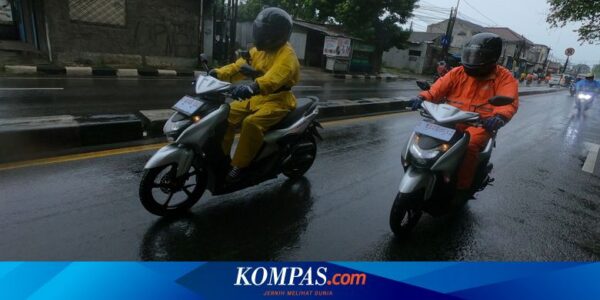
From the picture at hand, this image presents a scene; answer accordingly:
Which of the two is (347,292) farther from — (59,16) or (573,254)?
(59,16)

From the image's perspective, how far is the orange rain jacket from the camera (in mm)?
3750

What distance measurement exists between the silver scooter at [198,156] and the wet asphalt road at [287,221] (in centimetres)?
22

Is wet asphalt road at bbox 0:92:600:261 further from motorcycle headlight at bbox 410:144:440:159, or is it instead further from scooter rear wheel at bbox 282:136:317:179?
motorcycle headlight at bbox 410:144:440:159

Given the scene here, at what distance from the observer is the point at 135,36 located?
1534 cm

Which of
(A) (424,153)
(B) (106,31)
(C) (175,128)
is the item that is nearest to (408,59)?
(B) (106,31)

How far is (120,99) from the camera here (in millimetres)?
8414

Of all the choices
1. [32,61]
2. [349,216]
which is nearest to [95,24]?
[32,61]

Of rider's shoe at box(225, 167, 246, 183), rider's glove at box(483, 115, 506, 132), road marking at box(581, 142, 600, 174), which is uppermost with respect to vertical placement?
rider's glove at box(483, 115, 506, 132)

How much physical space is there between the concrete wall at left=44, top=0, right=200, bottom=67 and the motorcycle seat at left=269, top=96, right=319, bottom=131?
1297 centimetres

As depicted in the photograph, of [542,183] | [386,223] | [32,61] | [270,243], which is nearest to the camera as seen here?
[270,243]

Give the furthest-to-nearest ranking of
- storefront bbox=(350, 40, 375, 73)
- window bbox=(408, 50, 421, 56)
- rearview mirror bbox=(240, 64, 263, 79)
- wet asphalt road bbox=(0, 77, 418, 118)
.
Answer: window bbox=(408, 50, 421, 56), storefront bbox=(350, 40, 375, 73), wet asphalt road bbox=(0, 77, 418, 118), rearview mirror bbox=(240, 64, 263, 79)

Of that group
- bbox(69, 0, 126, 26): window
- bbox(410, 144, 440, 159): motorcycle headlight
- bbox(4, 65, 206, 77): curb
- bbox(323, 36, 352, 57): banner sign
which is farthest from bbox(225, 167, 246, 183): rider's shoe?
bbox(323, 36, 352, 57): banner sign

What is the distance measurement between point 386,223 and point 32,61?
→ 14.3 m

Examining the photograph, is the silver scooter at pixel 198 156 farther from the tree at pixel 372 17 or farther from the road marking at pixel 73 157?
the tree at pixel 372 17
